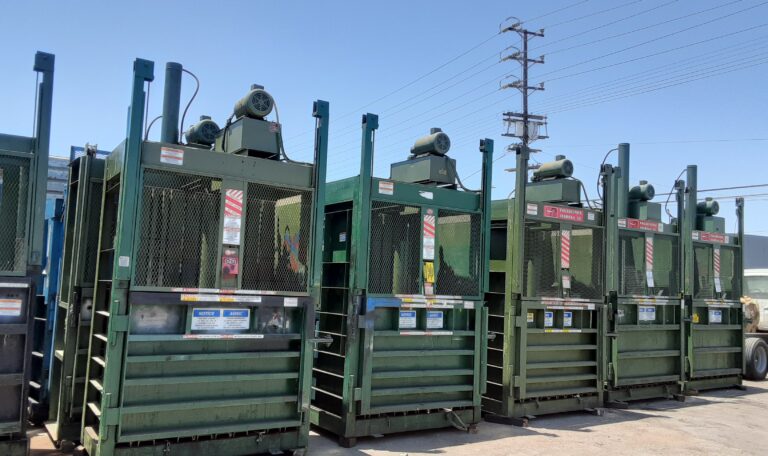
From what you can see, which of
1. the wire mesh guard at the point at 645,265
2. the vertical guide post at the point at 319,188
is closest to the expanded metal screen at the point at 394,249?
the vertical guide post at the point at 319,188

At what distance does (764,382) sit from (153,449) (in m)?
12.4

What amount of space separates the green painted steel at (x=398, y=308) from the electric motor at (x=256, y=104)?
121 cm

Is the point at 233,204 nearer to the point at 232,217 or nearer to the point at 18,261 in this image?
the point at 232,217

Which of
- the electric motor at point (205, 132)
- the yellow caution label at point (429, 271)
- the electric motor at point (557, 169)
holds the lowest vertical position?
the yellow caution label at point (429, 271)

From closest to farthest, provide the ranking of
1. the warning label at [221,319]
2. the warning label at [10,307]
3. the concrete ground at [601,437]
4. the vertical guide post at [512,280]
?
the warning label at [10,307] → the warning label at [221,319] → the concrete ground at [601,437] → the vertical guide post at [512,280]

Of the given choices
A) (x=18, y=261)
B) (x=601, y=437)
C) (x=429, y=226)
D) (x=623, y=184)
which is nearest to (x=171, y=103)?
(x=18, y=261)

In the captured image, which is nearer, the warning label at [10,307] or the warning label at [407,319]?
the warning label at [10,307]

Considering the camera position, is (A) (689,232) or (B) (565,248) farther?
(A) (689,232)

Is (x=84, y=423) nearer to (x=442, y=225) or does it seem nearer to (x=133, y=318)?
(x=133, y=318)

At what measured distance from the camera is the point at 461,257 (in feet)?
24.5

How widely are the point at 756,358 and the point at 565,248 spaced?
7.29m

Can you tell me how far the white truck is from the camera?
12562mm

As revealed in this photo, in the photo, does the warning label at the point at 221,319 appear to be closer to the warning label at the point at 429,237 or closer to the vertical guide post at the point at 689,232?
the warning label at the point at 429,237

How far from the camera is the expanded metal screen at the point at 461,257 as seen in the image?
7.28 metres
